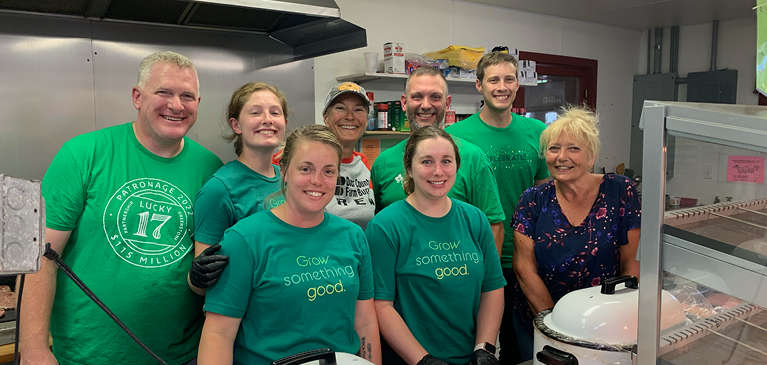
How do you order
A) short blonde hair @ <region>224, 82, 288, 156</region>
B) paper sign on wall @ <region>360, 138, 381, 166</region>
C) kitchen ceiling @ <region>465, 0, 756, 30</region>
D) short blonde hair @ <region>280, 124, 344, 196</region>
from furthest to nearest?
kitchen ceiling @ <region>465, 0, 756, 30</region>, paper sign on wall @ <region>360, 138, 381, 166</region>, short blonde hair @ <region>224, 82, 288, 156</region>, short blonde hair @ <region>280, 124, 344, 196</region>

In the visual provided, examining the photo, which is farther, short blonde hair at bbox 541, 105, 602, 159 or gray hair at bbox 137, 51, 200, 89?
short blonde hair at bbox 541, 105, 602, 159

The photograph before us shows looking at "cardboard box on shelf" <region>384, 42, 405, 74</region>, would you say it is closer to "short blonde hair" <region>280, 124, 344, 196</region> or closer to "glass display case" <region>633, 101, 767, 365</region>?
"short blonde hair" <region>280, 124, 344, 196</region>

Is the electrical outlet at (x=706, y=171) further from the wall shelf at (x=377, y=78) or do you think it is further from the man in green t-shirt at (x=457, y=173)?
the wall shelf at (x=377, y=78)

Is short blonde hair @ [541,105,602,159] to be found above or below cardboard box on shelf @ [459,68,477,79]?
below

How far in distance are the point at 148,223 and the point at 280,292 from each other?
0.54 meters

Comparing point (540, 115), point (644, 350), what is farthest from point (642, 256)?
point (540, 115)

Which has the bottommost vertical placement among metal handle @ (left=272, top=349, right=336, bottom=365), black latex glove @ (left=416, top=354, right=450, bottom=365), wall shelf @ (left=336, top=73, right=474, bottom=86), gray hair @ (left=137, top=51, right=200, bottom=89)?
black latex glove @ (left=416, top=354, right=450, bottom=365)

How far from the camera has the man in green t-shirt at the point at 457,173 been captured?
77.1 inches

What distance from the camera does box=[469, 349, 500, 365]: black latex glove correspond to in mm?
1497

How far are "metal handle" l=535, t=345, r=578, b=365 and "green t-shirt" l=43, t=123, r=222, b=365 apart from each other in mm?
1058

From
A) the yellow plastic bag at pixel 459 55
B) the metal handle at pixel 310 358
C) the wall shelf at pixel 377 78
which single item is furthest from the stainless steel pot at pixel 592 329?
the yellow plastic bag at pixel 459 55

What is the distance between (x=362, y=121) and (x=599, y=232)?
40.7 inches

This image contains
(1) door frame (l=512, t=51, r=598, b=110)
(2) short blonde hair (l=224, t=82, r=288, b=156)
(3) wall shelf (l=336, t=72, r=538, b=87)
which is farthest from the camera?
(1) door frame (l=512, t=51, r=598, b=110)

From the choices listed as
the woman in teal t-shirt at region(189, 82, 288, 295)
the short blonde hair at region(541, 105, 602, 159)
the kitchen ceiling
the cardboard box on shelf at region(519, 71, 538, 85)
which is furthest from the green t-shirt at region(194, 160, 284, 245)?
the kitchen ceiling
